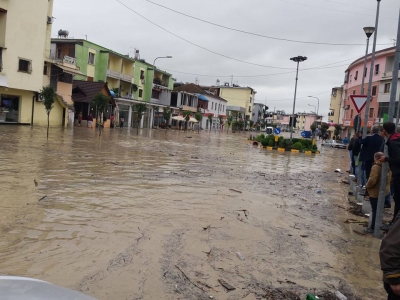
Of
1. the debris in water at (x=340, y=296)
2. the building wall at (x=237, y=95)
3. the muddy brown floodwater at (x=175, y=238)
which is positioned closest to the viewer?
the debris in water at (x=340, y=296)

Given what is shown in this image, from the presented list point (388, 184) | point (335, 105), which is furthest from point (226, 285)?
point (335, 105)

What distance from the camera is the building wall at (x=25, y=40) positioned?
30859 mm

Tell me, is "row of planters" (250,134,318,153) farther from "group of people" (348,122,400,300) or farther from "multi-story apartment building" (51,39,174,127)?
"multi-story apartment building" (51,39,174,127)

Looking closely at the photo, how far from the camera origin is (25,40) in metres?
32.4

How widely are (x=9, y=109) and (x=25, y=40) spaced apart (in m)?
6.01

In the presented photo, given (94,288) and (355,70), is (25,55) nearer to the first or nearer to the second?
(94,288)

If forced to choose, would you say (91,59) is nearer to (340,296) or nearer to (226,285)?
(226,285)

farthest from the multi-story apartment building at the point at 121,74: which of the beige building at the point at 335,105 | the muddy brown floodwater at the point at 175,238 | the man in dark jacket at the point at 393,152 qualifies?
the man in dark jacket at the point at 393,152

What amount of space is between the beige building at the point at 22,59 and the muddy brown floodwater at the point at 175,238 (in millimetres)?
22606

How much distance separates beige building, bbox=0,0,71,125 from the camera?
3066 centimetres

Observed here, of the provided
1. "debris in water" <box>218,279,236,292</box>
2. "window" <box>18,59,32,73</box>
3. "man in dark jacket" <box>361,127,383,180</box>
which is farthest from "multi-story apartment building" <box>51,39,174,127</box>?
"debris in water" <box>218,279,236,292</box>

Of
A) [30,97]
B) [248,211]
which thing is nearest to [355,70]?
[30,97]

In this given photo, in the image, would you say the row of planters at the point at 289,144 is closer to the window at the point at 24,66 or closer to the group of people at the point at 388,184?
the group of people at the point at 388,184

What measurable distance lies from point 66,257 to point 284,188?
8.63m
